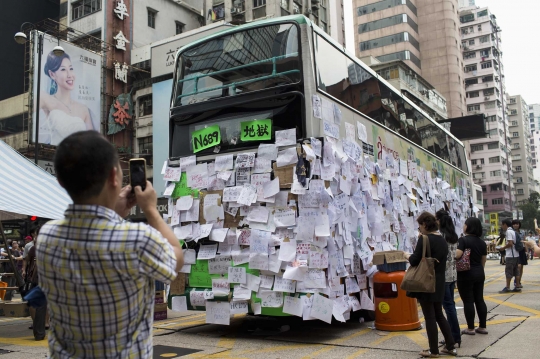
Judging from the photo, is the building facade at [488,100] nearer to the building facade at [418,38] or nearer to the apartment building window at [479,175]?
the apartment building window at [479,175]

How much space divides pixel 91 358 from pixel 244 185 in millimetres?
5733

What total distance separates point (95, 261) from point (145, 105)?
3632cm

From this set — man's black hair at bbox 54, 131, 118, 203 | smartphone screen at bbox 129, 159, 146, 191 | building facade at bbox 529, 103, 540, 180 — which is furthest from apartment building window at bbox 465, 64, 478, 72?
man's black hair at bbox 54, 131, 118, 203

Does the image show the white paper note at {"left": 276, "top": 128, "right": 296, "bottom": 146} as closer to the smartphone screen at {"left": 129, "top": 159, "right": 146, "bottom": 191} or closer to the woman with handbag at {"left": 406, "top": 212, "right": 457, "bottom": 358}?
the woman with handbag at {"left": 406, "top": 212, "right": 457, "bottom": 358}

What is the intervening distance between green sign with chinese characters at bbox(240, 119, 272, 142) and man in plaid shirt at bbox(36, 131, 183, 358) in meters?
5.56

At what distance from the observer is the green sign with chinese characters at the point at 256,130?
7.65 metres

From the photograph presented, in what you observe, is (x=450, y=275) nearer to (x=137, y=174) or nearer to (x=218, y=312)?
(x=218, y=312)

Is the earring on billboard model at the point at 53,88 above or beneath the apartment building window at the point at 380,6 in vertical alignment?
beneath

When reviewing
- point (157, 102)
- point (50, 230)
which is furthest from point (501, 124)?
point (50, 230)

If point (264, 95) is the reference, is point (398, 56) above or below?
above

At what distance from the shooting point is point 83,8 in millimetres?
39594

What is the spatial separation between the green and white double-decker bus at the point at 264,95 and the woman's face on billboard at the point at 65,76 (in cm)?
2488

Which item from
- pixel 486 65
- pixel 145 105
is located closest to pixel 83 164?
pixel 145 105

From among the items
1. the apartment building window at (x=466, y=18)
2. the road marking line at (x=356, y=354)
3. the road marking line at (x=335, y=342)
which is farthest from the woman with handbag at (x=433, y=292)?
the apartment building window at (x=466, y=18)
